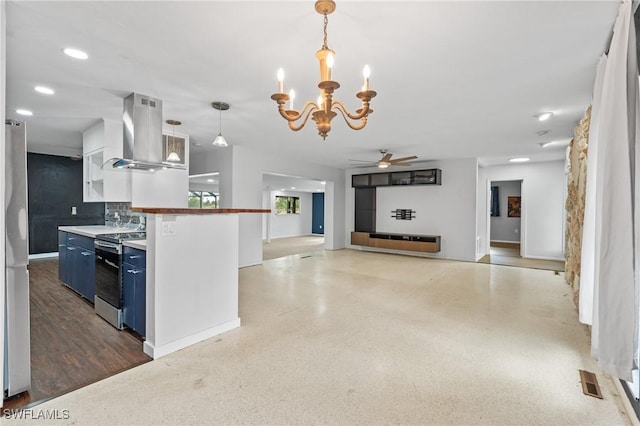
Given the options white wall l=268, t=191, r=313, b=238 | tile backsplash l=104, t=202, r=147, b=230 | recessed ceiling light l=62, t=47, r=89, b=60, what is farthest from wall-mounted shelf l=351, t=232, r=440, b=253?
recessed ceiling light l=62, t=47, r=89, b=60

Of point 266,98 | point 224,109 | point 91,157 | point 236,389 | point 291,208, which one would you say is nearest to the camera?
point 236,389

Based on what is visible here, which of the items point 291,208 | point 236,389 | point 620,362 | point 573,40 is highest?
point 573,40

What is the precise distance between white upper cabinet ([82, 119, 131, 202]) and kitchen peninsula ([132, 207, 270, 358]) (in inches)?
97.6

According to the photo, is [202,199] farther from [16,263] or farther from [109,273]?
[16,263]

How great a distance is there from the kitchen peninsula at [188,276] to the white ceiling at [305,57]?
1347 mm

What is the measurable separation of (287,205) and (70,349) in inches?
421

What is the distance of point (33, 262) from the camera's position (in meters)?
6.46

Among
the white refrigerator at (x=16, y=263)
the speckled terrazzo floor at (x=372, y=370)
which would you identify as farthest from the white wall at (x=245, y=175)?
the white refrigerator at (x=16, y=263)

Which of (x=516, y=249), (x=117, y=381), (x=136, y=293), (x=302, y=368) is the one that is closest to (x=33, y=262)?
(x=136, y=293)

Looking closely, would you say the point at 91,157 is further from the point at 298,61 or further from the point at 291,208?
the point at 291,208

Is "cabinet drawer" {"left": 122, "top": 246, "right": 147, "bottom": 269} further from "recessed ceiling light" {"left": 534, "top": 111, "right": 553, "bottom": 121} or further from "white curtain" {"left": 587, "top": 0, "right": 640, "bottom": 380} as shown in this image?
"recessed ceiling light" {"left": 534, "top": 111, "right": 553, "bottom": 121}

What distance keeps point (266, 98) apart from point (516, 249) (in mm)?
9044

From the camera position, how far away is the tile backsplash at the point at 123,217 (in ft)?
15.9

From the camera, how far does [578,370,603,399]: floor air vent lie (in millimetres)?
2102
